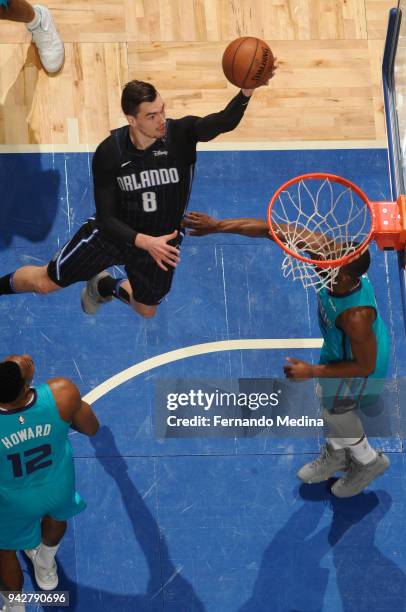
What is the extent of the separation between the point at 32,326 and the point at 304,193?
2370 millimetres

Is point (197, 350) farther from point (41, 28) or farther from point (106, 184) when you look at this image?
point (41, 28)

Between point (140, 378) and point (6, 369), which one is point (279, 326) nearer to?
point (140, 378)

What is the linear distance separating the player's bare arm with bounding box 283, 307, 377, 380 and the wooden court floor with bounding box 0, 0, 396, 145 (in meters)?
2.42

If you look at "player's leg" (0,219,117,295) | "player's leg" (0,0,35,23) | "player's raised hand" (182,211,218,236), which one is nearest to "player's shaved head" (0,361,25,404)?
"player's leg" (0,219,117,295)

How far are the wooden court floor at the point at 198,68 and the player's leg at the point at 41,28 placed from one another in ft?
0.40

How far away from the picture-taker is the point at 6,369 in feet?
19.5

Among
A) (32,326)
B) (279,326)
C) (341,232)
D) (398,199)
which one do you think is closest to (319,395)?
(279,326)

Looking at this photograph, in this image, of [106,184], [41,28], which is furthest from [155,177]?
[41,28]

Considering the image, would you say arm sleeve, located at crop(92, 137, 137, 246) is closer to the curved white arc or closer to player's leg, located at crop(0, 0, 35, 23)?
the curved white arc

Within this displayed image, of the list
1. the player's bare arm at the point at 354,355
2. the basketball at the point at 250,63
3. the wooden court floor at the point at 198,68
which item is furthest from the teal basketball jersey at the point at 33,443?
the wooden court floor at the point at 198,68

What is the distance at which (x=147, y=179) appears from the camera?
21.9ft

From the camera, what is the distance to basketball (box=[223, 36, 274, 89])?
21.4ft

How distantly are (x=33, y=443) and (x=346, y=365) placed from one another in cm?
209

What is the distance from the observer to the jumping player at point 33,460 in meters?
5.98
